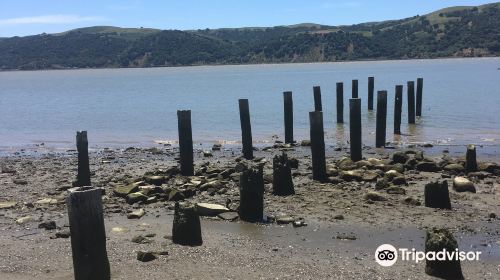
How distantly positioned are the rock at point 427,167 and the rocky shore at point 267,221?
29mm

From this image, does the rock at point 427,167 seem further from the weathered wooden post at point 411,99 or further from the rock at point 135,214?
the weathered wooden post at point 411,99

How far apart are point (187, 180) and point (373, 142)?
39.7ft

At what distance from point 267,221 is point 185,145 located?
21.2 ft

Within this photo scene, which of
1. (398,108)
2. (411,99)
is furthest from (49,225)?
(411,99)

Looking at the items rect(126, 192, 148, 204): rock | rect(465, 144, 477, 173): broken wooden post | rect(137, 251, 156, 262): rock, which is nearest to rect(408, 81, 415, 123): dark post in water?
rect(465, 144, 477, 173): broken wooden post

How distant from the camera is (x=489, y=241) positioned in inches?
414

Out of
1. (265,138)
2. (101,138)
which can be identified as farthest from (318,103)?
(101,138)

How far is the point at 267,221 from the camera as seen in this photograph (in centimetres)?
1218

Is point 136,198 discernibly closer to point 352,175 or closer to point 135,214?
point 135,214

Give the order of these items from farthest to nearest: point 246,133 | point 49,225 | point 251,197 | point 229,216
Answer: point 246,133 → point 229,216 → point 251,197 → point 49,225

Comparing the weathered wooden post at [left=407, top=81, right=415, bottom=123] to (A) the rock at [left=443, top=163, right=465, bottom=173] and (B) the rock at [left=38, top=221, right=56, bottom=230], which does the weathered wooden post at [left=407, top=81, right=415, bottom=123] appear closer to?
(A) the rock at [left=443, top=163, right=465, bottom=173]

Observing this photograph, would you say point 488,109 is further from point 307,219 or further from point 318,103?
point 307,219

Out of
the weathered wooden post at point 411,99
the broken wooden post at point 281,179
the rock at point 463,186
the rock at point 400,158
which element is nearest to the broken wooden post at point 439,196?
the rock at point 463,186

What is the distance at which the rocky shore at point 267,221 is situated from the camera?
30.8 ft
